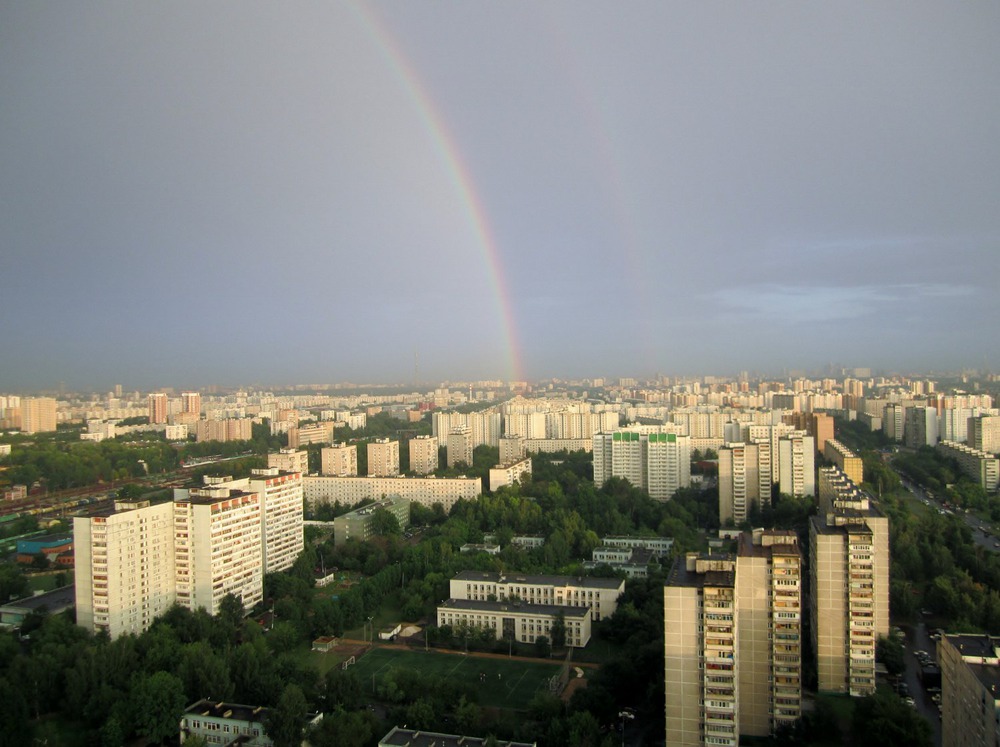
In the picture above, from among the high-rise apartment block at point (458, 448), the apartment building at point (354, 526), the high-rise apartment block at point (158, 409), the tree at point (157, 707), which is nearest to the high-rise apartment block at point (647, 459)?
the high-rise apartment block at point (458, 448)

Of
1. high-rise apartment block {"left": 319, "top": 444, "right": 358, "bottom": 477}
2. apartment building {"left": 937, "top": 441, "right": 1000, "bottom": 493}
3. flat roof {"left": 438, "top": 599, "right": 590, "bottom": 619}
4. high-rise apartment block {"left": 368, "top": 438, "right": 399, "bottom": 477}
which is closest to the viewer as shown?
flat roof {"left": 438, "top": 599, "right": 590, "bottom": 619}

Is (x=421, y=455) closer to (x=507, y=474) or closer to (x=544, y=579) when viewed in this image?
(x=507, y=474)

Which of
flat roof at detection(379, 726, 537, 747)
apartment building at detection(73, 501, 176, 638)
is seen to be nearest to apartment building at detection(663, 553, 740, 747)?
flat roof at detection(379, 726, 537, 747)

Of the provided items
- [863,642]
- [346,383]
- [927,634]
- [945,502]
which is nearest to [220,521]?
[863,642]

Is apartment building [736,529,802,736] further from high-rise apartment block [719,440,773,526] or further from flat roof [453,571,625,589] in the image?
high-rise apartment block [719,440,773,526]

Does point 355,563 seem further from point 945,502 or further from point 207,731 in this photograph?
point 945,502

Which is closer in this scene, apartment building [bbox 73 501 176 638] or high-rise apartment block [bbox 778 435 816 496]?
apartment building [bbox 73 501 176 638]

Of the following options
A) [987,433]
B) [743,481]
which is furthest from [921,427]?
[743,481]
